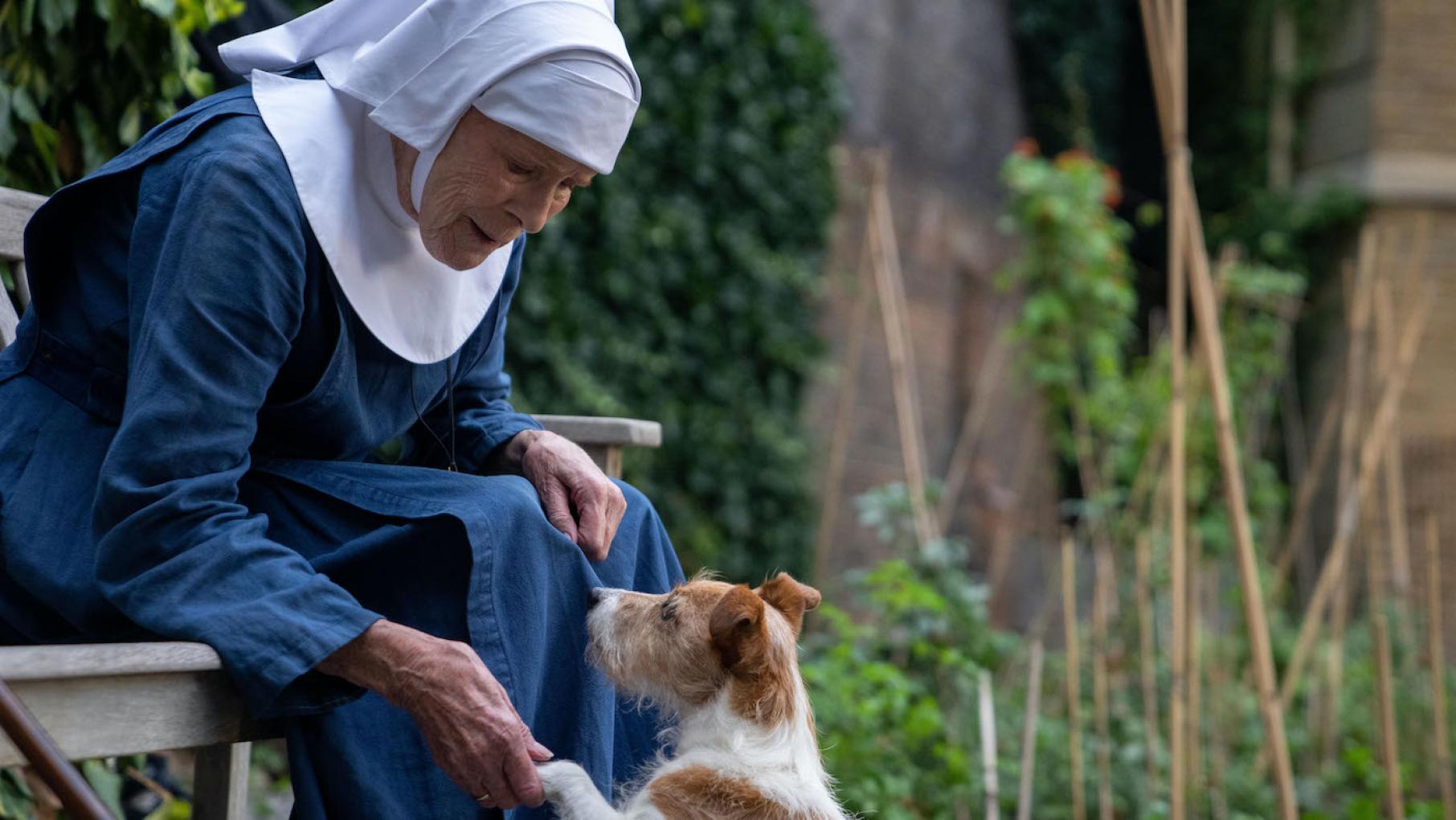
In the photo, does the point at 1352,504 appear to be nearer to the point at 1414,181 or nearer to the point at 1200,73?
the point at 1414,181

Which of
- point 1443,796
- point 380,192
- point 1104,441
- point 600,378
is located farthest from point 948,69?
point 380,192

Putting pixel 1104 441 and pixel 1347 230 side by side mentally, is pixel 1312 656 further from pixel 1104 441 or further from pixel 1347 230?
pixel 1347 230

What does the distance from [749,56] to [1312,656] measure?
415 centimetres

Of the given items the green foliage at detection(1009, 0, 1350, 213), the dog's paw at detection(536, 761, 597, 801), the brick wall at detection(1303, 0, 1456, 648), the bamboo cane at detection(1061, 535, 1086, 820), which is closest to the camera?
the dog's paw at detection(536, 761, 597, 801)

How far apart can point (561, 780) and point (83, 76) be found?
1.93 metres

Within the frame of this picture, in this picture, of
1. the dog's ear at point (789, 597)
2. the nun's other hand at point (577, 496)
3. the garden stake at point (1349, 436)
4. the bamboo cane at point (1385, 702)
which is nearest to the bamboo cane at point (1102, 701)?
the bamboo cane at point (1385, 702)

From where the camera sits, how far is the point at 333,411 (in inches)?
75.0

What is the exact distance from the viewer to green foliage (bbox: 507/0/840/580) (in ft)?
19.7

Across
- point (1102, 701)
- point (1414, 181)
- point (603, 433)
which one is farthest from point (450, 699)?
point (1414, 181)

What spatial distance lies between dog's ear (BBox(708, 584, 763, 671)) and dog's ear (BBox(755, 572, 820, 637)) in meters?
0.20

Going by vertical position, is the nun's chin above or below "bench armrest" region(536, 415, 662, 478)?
above

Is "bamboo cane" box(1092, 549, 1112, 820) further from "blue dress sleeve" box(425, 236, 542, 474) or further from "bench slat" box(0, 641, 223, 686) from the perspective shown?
"bench slat" box(0, 641, 223, 686)

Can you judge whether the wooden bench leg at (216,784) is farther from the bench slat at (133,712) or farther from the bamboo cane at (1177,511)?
the bamboo cane at (1177,511)

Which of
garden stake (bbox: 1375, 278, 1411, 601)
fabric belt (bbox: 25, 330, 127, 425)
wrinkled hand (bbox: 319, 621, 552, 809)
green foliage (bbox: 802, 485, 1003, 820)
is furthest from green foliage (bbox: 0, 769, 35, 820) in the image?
garden stake (bbox: 1375, 278, 1411, 601)
